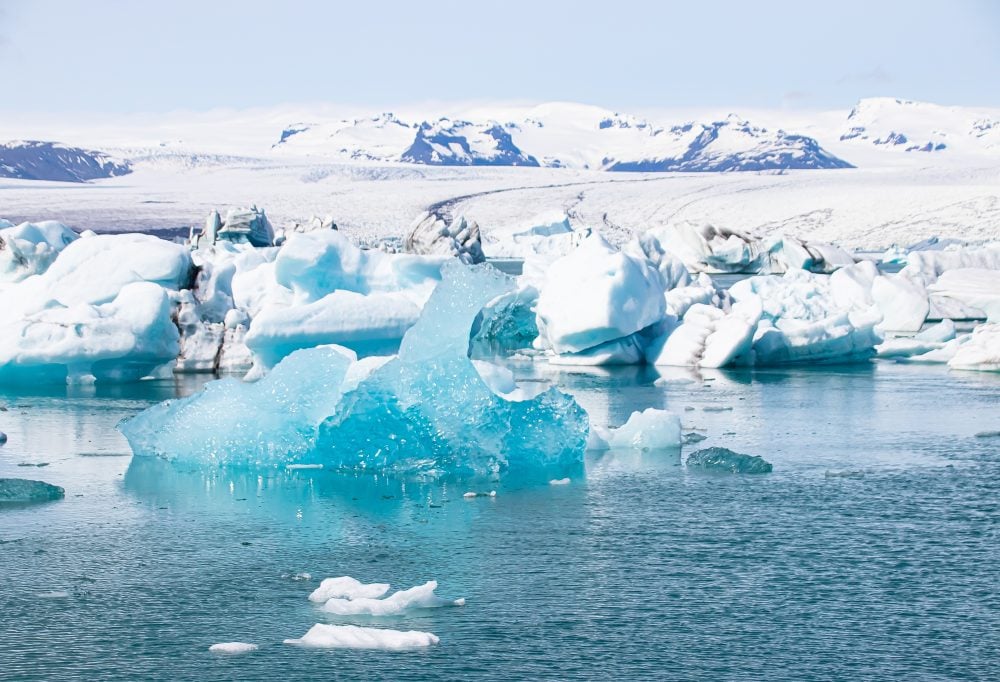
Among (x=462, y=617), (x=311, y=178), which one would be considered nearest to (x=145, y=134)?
(x=311, y=178)

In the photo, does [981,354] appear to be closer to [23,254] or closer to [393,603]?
[393,603]

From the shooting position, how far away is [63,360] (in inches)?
350

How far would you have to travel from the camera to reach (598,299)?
9703mm

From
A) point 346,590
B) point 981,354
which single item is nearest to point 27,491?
point 346,590

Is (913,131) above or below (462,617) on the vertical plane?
above

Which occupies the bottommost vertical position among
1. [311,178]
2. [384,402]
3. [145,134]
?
[384,402]

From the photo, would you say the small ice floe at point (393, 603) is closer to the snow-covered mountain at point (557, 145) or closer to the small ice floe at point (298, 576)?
the small ice floe at point (298, 576)

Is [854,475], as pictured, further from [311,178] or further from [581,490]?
[311,178]

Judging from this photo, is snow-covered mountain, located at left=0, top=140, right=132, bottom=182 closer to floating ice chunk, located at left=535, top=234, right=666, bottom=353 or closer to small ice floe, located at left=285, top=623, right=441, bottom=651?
floating ice chunk, located at left=535, top=234, right=666, bottom=353

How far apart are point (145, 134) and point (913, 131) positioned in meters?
81.4

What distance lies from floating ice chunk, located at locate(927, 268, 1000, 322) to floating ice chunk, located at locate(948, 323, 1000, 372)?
343cm

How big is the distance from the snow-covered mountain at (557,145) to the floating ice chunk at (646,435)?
77.1 meters

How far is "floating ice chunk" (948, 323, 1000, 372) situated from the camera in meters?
9.83

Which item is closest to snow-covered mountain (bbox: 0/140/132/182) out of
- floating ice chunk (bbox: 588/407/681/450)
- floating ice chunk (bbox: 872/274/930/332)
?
floating ice chunk (bbox: 872/274/930/332)
